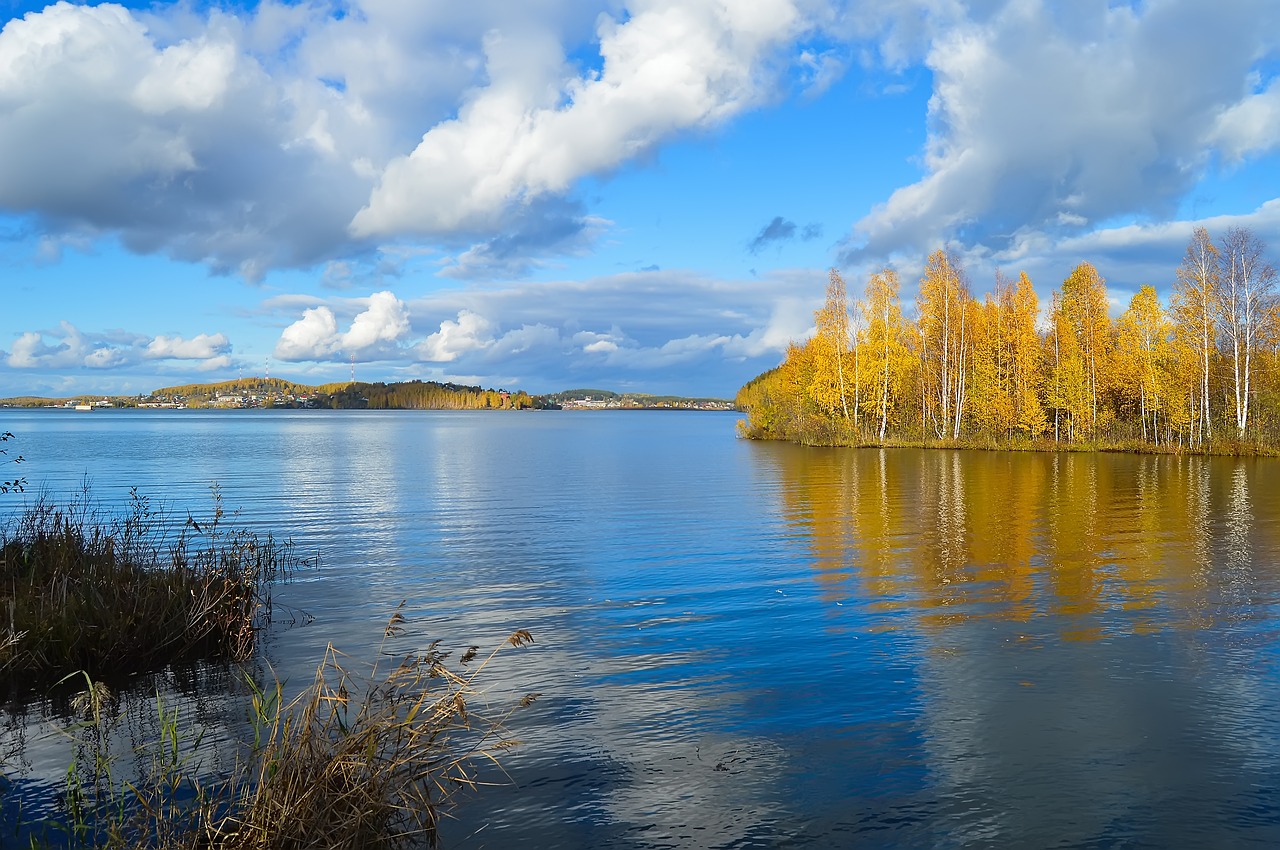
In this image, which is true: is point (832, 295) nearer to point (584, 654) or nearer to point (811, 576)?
point (811, 576)

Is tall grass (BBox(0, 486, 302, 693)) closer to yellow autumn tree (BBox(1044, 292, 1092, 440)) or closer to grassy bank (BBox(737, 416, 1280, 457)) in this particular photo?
grassy bank (BBox(737, 416, 1280, 457))

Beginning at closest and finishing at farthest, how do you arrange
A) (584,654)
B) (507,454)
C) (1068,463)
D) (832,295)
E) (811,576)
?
(584,654) < (811,576) < (1068,463) < (507,454) < (832,295)

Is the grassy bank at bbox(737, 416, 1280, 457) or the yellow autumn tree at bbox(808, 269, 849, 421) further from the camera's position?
the yellow autumn tree at bbox(808, 269, 849, 421)

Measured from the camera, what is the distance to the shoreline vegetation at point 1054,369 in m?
60.2

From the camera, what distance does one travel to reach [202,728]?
10547mm

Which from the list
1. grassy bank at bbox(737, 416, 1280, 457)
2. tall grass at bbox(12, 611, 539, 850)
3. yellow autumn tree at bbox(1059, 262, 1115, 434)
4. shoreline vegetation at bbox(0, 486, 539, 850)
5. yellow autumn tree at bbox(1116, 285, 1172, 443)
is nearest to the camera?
tall grass at bbox(12, 611, 539, 850)

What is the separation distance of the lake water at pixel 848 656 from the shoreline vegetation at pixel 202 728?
0.69m

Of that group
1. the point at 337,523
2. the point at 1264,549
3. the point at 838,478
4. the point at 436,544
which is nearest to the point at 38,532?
the point at 436,544

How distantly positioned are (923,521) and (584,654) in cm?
1879

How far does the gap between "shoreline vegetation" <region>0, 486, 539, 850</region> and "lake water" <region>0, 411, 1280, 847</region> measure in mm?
695

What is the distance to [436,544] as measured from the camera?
25016 mm

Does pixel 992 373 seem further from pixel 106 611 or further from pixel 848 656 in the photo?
pixel 106 611

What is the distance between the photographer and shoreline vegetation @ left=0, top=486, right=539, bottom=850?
6.74 meters

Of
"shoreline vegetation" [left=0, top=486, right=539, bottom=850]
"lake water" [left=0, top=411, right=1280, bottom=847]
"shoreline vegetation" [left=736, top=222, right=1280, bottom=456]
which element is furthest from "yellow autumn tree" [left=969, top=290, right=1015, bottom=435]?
"shoreline vegetation" [left=0, top=486, right=539, bottom=850]
